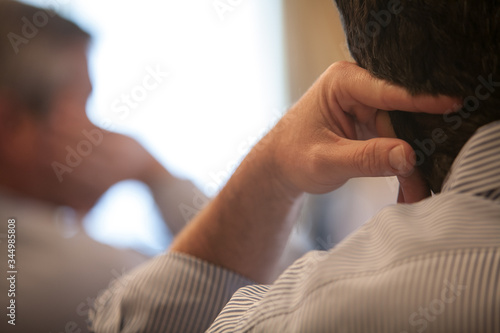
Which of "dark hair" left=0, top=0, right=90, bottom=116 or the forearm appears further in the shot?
"dark hair" left=0, top=0, right=90, bottom=116

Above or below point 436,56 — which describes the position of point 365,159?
below

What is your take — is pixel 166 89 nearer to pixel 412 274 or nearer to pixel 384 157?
pixel 384 157

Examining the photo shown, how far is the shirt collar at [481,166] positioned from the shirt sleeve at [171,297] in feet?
1.56

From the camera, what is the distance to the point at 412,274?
1.11ft

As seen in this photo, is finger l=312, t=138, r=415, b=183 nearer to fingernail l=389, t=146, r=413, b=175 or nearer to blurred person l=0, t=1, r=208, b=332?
fingernail l=389, t=146, r=413, b=175

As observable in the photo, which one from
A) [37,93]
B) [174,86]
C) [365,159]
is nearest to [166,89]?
[174,86]

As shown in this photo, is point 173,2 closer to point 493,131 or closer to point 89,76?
point 89,76

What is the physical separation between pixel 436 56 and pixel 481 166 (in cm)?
12

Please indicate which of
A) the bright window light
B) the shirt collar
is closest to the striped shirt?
the shirt collar

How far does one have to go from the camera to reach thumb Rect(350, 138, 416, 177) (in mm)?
480

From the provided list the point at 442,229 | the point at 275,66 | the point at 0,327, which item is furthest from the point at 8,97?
the point at 442,229

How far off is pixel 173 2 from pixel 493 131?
79.2 inches

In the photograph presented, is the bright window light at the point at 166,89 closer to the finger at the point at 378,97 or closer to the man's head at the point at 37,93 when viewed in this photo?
the man's head at the point at 37,93

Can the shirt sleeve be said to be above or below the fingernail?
below
